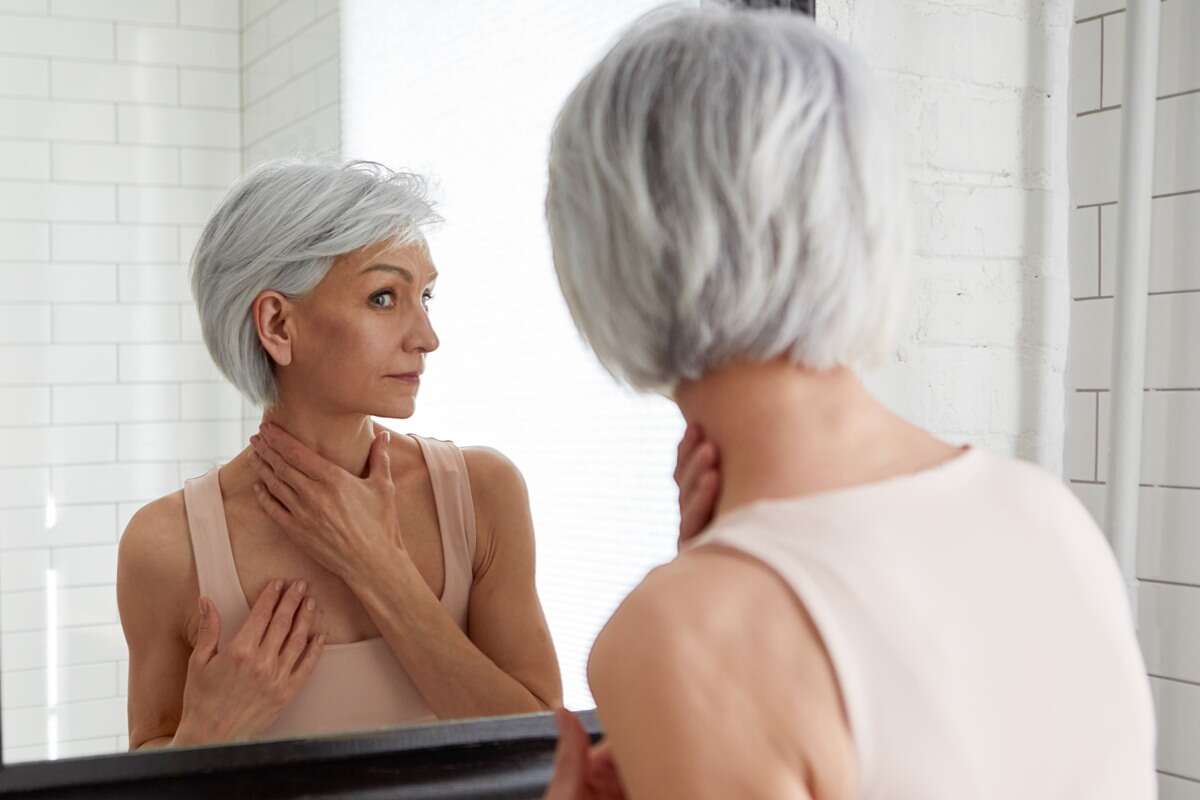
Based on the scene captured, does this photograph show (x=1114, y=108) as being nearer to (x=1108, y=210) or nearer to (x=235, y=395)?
(x=1108, y=210)

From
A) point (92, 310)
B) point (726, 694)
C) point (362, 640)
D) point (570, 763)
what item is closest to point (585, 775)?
point (570, 763)

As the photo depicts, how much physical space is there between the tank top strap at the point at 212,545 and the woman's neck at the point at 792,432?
65cm

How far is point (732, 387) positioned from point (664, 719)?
0.17 meters

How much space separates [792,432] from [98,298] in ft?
2.43

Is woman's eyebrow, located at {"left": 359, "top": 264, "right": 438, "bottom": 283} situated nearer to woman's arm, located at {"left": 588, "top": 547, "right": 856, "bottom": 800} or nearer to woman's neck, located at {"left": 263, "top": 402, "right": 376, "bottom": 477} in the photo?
woman's neck, located at {"left": 263, "top": 402, "right": 376, "bottom": 477}

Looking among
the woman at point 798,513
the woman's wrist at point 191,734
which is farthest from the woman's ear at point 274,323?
the woman at point 798,513

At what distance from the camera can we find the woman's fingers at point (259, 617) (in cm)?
115

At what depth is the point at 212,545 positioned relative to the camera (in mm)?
1148

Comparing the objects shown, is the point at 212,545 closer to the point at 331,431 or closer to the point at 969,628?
the point at 331,431

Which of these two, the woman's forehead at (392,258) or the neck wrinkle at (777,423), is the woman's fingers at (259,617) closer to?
the woman's forehead at (392,258)

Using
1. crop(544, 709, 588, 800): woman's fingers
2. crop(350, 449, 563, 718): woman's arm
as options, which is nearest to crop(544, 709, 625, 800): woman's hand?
crop(544, 709, 588, 800): woman's fingers

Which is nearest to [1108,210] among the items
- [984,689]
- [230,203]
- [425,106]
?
[425,106]

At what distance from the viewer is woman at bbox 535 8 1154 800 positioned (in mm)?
534

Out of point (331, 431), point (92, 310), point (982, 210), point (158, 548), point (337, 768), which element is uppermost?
point (982, 210)
